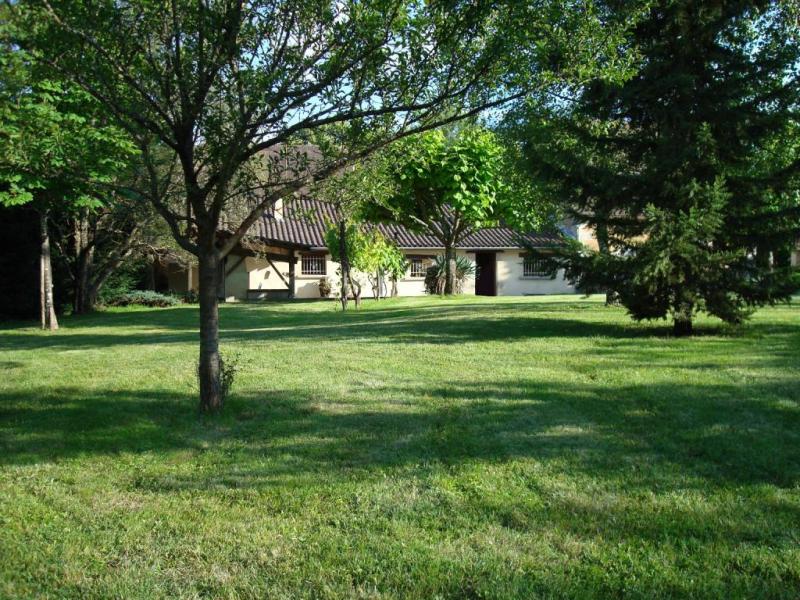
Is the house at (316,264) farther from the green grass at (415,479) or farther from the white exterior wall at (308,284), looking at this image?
the green grass at (415,479)

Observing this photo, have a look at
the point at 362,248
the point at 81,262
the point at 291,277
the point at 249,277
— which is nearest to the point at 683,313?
the point at 362,248

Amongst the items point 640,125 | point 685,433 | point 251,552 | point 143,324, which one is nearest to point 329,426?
point 251,552

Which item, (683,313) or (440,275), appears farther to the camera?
(440,275)

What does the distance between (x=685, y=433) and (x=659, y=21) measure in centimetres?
806

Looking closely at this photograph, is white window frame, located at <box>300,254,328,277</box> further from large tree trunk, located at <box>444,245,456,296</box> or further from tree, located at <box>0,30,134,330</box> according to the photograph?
tree, located at <box>0,30,134,330</box>

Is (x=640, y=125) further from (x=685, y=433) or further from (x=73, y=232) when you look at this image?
(x=73, y=232)

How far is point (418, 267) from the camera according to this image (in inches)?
1277

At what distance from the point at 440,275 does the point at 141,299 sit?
12199 mm

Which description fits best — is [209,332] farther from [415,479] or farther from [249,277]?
[249,277]

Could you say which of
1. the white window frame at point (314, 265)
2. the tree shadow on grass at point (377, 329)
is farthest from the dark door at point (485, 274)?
the tree shadow on grass at point (377, 329)

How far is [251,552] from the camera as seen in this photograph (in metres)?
3.43

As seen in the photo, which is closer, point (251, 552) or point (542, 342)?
point (251, 552)

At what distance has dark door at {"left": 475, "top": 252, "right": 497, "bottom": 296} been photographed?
34.4 meters

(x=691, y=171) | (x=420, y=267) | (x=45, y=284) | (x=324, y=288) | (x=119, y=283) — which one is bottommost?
(x=324, y=288)
